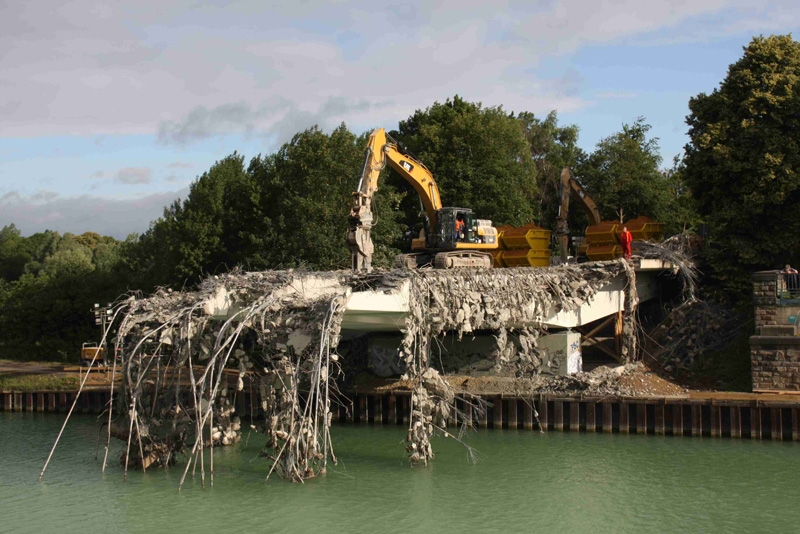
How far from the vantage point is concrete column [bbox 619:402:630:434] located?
28375 millimetres

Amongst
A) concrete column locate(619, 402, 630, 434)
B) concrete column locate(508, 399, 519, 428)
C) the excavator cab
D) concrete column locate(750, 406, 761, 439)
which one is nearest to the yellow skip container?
the excavator cab

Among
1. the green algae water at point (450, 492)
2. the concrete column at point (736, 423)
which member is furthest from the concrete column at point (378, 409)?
the concrete column at point (736, 423)

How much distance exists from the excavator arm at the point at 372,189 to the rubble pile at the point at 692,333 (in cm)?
1109

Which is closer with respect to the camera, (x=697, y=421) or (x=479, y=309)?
(x=479, y=309)

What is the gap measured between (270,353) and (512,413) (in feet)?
38.0

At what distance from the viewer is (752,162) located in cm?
3472

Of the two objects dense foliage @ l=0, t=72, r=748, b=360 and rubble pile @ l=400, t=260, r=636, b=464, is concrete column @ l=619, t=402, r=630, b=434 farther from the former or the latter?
dense foliage @ l=0, t=72, r=748, b=360

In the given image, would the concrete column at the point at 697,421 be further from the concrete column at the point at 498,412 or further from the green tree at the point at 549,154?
the green tree at the point at 549,154

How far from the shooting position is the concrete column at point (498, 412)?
2988 cm

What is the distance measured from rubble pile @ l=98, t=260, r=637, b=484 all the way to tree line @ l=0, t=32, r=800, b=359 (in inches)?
601

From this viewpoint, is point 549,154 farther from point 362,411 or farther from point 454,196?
point 362,411

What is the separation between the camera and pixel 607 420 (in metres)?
28.5

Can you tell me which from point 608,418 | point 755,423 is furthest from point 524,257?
point 755,423

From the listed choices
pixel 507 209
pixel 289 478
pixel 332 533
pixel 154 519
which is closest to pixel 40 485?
pixel 154 519
